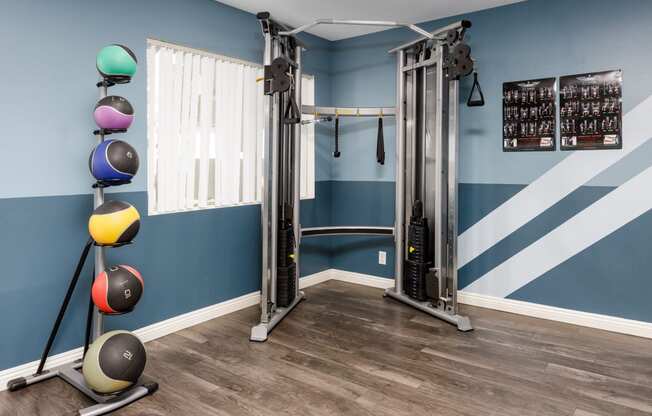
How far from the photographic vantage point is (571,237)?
11.1 feet

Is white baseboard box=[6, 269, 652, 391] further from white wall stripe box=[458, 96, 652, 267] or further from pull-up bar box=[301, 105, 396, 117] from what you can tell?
pull-up bar box=[301, 105, 396, 117]

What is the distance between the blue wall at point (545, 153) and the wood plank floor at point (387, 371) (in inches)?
13.9

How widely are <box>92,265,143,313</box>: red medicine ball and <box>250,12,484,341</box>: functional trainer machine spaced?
1.02 meters

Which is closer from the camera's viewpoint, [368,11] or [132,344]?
[132,344]

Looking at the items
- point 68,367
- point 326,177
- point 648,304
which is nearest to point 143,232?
point 68,367

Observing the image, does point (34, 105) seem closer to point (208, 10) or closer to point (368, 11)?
point (208, 10)

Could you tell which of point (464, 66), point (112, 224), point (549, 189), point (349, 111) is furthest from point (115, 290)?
point (549, 189)

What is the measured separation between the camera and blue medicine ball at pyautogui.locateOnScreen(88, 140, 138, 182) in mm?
2207

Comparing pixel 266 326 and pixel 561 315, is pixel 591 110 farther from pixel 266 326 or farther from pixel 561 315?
pixel 266 326

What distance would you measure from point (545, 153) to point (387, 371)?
2054 millimetres

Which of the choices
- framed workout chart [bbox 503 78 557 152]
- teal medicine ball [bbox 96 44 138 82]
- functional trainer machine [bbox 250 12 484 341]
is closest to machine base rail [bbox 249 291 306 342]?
functional trainer machine [bbox 250 12 484 341]

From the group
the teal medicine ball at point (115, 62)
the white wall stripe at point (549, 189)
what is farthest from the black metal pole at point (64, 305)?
the white wall stripe at point (549, 189)

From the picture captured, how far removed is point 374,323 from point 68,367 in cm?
196

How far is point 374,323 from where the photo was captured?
11.1 feet
